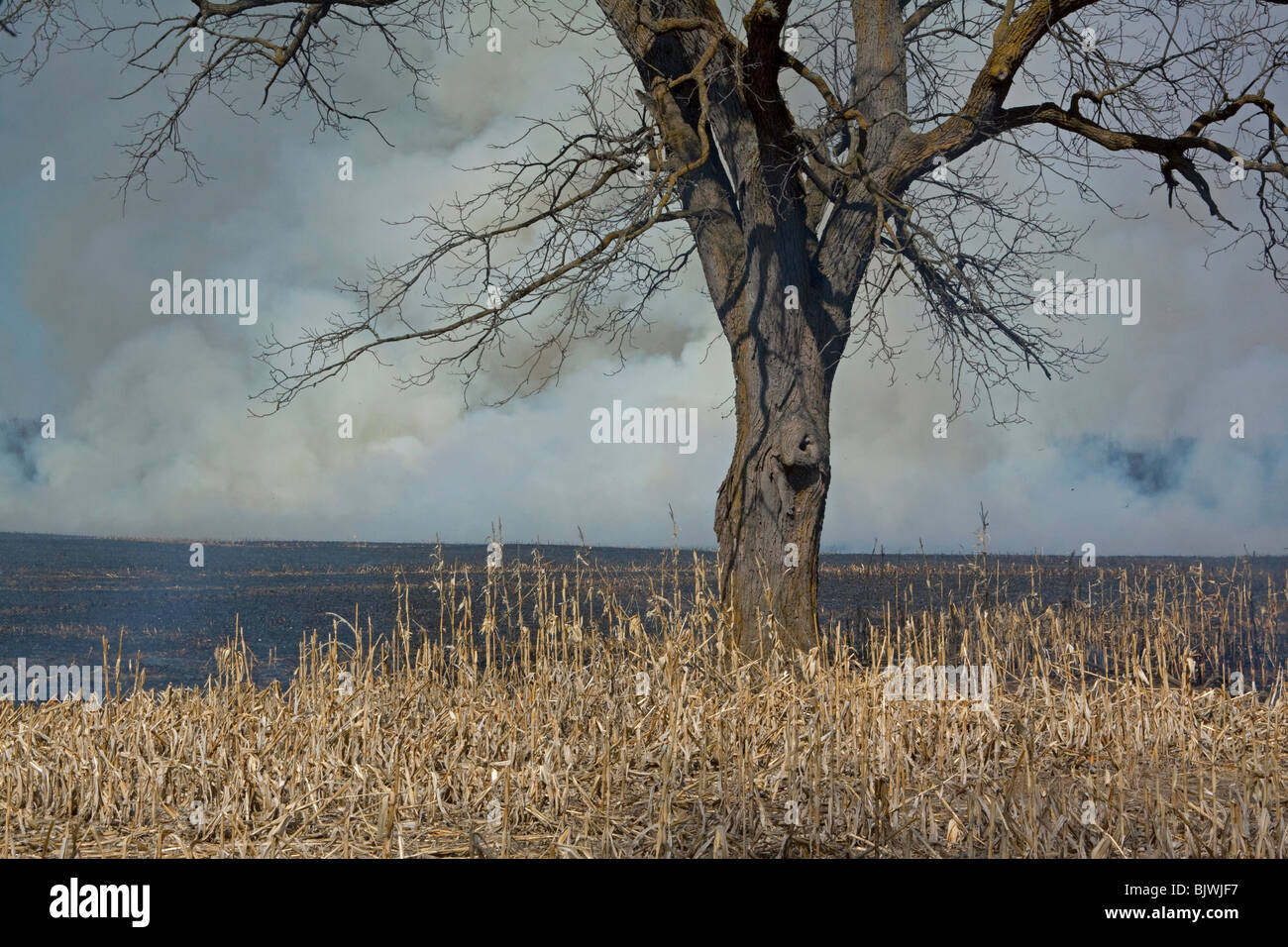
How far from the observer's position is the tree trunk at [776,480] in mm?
7355

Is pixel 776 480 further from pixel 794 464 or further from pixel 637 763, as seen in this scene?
pixel 637 763

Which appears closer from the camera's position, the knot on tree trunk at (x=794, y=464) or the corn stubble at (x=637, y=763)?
the corn stubble at (x=637, y=763)

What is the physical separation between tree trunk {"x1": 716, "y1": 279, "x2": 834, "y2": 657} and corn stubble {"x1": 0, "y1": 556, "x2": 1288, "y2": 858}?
34cm

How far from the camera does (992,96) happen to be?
7.65 meters

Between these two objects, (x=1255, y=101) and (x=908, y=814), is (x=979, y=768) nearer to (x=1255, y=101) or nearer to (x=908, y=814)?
(x=908, y=814)

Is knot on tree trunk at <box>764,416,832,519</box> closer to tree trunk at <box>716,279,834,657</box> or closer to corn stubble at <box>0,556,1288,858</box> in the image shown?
tree trunk at <box>716,279,834,657</box>

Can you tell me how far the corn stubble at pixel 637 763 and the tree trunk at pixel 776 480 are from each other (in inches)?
13.5

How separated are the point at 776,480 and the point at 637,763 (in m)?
2.73

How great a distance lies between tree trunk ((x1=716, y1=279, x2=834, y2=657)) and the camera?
24.1 ft

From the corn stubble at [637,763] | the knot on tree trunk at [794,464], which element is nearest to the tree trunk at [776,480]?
the knot on tree trunk at [794,464]

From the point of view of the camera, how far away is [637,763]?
5.33 meters

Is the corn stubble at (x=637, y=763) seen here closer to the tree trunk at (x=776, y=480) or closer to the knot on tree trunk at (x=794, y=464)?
the tree trunk at (x=776, y=480)

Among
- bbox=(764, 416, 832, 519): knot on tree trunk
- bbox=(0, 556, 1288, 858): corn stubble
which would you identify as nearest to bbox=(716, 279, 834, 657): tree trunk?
bbox=(764, 416, 832, 519): knot on tree trunk

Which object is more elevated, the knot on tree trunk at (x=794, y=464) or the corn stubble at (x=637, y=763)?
the knot on tree trunk at (x=794, y=464)
